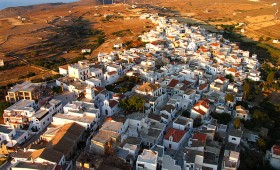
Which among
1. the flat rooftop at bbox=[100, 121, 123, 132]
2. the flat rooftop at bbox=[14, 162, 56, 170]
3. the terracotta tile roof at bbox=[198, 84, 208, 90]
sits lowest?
the flat rooftop at bbox=[14, 162, 56, 170]

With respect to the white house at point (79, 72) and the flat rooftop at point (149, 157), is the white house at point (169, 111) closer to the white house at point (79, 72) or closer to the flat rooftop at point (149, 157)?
the flat rooftop at point (149, 157)

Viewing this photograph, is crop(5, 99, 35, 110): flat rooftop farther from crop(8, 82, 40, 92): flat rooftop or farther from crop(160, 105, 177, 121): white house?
crop(160, 105, 177, 121): white house

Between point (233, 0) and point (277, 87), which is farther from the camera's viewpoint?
point (233, 0)

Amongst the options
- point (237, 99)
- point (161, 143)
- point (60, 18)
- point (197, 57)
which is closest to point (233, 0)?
point (60, 18)

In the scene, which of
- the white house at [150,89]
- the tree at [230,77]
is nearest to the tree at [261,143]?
the white house at [150,89]

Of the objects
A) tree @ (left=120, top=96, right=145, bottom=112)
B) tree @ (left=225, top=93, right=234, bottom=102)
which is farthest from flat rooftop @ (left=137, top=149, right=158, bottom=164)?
tree @ (left=225, top=93, right=234, bottom=102)

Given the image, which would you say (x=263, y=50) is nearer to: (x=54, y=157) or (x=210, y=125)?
(x=210, y=125)

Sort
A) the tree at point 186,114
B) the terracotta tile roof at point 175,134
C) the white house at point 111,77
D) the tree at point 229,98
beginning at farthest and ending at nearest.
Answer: the white house at point 111,77
the tree at point 229,98
the tree at point 186,114
the terracotta tile roof at point 175,134
